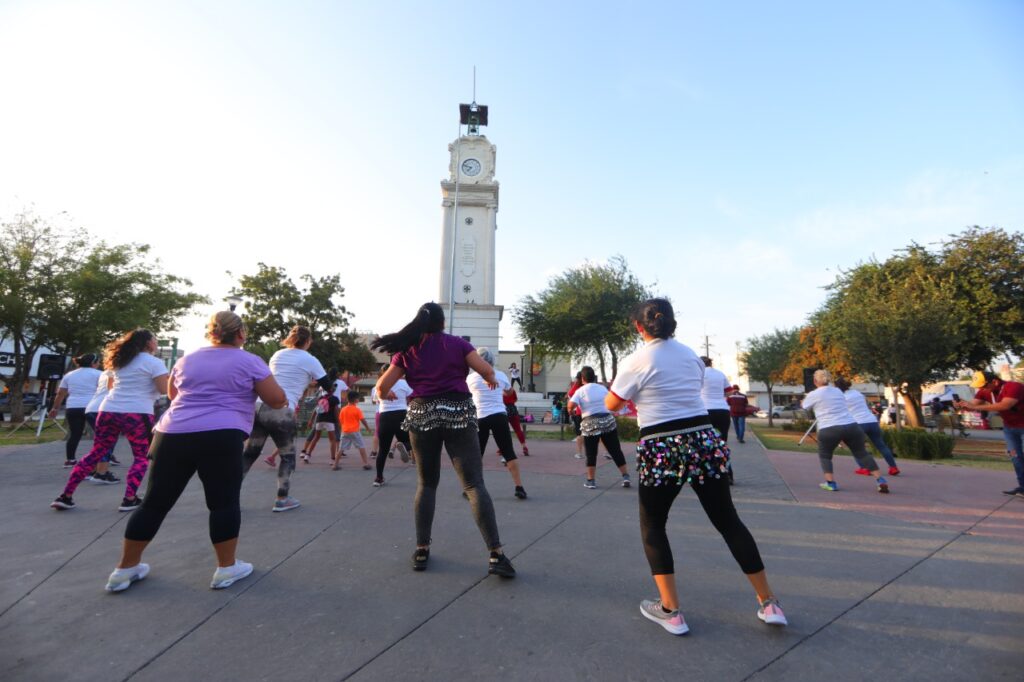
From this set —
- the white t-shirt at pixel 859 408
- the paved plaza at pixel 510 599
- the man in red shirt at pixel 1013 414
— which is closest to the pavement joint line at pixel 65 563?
the paved plaza at pixel 510 599

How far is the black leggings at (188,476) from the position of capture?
3156 millimetres

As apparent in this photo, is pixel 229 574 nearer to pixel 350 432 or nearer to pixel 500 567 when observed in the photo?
pixel 500 567

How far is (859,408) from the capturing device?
807 centimetres

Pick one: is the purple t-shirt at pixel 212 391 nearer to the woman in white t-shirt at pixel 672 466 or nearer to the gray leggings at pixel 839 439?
the woman in white t-shirt at pixel 672 466

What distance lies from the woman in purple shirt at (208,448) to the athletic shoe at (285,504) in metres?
1.82

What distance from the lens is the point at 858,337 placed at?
A: 19.7 m

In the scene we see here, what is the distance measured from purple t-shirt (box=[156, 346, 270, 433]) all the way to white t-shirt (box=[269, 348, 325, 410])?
6.49ft

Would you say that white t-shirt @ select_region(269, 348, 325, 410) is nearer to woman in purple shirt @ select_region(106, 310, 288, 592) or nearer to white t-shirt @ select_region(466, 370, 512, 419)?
white t-shirt @ select_region(466, 370, 512, 419)

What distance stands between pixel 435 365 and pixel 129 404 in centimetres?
376

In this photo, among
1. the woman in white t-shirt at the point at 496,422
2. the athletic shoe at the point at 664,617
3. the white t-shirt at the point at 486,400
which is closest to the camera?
the athletic shoe at the point at 664,617

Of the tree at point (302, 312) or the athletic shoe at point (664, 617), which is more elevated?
the tree at point (302, 312)

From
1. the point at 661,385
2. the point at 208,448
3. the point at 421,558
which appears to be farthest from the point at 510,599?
A: the point at 208,448

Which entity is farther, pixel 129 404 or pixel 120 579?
pixel 129 404

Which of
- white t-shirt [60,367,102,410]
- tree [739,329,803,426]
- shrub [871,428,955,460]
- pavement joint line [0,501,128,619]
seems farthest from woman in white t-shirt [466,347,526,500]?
tree [739,329,803,426]
